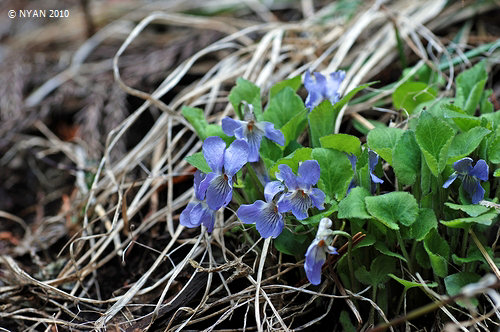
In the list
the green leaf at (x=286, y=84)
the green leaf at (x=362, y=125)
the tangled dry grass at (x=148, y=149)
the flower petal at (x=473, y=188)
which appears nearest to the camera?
the flower petal at (x=473, y=188)

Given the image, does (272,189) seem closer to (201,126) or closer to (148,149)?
(201,126)

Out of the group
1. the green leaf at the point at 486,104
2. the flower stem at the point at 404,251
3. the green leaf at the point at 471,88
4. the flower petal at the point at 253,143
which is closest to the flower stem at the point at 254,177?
the flower petal at the point at 253,143

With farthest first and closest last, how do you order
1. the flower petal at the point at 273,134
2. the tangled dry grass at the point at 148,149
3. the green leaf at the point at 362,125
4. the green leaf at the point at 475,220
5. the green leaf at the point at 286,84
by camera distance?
1. the green leaf at the point at 362,125
2. the green leaf at the point at 286,84
3. the tangled dry grass at the point at 148,149
4. the flower petal at the point at 273,134
5. the green leaf at the point at 475,220

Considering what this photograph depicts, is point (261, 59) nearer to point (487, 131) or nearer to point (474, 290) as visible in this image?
point (487, 131)

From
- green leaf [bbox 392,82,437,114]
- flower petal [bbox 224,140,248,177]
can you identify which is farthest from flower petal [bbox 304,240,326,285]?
green leaf [bbox 392,82,437,114]

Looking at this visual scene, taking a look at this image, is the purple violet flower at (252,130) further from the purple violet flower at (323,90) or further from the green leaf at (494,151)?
the green leaf at (494,151)

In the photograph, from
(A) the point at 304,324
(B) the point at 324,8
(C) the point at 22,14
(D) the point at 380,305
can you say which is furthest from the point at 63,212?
(C) the point at 22,14

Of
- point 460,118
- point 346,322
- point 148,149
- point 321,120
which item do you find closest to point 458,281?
point 346,322
